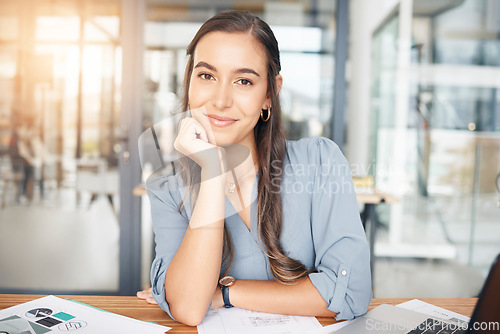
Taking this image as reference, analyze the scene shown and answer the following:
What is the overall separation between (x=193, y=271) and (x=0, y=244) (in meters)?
2.80

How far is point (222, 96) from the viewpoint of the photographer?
1.11 meters

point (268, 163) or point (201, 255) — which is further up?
point (268, 163)

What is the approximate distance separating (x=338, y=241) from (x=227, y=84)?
51cm

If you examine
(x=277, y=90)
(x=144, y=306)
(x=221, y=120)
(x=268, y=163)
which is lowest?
(x=144, y=306)

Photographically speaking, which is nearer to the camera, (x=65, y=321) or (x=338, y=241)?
(x=65, y=321)

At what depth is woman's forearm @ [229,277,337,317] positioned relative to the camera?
929mm

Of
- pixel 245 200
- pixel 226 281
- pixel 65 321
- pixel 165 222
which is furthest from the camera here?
pixel 245 200

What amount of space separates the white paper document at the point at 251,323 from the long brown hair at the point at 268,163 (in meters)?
0.18

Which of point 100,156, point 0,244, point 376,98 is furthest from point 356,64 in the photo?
point 0,244

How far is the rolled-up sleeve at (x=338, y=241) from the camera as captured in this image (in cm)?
95

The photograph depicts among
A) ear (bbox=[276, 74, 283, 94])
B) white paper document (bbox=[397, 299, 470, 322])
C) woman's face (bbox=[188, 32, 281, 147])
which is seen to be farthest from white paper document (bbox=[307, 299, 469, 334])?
ear (bbox=[276, 74, 283, 94])

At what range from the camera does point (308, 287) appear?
3.23ft

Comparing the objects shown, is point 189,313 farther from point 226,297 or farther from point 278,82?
point 278,82

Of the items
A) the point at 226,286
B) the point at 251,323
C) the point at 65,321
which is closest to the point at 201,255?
the point at 226,286
